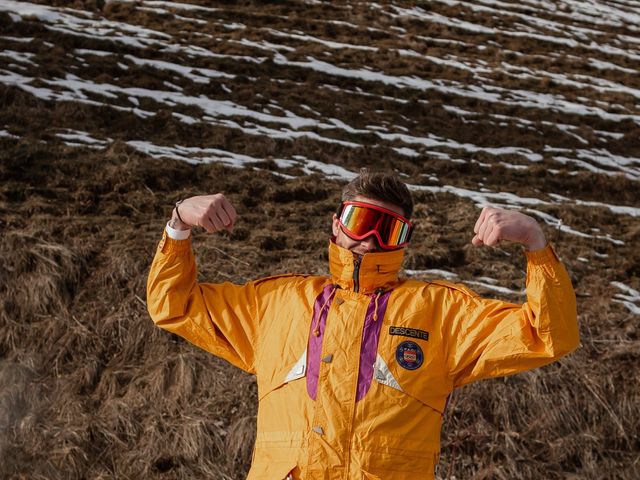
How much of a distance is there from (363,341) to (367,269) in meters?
0.27

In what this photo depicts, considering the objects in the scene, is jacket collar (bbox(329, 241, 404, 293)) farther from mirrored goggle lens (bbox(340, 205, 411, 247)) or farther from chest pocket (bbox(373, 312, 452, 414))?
chest pocket (bbox(373, 312, 452, 414))

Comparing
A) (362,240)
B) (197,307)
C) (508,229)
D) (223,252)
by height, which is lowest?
(223,252)

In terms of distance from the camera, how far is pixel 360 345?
2.33 metres

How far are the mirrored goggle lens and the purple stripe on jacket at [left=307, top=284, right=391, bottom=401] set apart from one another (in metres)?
0.21

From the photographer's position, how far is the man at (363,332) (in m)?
2.17

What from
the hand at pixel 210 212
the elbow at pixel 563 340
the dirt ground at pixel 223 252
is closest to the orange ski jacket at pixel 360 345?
the elbow at pixel 563 340

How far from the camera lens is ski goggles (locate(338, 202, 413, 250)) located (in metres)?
2.43

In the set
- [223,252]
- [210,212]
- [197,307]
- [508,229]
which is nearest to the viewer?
[508,229]

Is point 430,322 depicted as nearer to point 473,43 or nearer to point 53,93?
point 53,93

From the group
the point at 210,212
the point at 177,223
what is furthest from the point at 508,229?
the point at 177,223

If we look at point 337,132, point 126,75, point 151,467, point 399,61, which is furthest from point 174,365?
point 399,61

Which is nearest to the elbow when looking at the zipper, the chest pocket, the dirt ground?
the chest pocket

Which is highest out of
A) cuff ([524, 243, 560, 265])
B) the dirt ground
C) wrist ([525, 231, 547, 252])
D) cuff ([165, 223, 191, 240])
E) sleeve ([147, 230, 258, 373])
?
wrist ([525, 231, 547, 252])

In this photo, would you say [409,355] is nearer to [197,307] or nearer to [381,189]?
[381,189]
